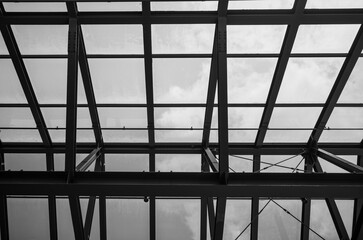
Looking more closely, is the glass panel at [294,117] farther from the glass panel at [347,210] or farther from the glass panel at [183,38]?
the glass panel at [183,38]

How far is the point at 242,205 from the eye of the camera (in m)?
14.0

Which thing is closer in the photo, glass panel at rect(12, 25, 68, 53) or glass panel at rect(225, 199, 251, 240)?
glass panel at rect(12, 25, 68, 53)

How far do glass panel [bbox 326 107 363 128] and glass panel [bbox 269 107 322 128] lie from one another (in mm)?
706

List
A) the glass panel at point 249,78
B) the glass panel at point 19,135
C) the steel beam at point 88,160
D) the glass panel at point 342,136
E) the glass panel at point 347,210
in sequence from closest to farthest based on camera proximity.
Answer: the glass panel at point 249,78 → the steel beam at point 88,160 → the glass panel at point 342,136 → the glass panel at point 19,135 → the glass panel at point 347,210

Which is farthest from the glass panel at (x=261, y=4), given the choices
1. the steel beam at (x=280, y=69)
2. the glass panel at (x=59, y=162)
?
the glass panel at (x=59, y=162)

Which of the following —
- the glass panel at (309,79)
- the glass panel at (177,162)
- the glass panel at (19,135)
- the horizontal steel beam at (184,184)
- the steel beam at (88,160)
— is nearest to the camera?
the horizontal steel beam at (184,184)

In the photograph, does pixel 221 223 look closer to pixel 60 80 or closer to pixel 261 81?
pixel 261 81

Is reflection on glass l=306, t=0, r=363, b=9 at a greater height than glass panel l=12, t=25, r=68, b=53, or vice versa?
reflection on glass l=306, t=0, r=363, b=9

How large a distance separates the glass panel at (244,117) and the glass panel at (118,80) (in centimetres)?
363

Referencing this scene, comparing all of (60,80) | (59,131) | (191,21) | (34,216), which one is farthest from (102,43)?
(34,216)

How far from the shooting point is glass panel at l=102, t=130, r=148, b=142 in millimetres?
13602

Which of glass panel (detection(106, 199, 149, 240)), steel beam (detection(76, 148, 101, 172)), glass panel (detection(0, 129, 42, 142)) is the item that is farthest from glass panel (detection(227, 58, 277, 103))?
glass panel (detection(0, 129, 42, 142))

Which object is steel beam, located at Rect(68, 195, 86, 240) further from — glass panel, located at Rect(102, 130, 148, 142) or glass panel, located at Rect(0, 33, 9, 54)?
glass panel, located at Rect(0, 33, 9, 54)

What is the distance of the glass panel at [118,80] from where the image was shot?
11.2 m
